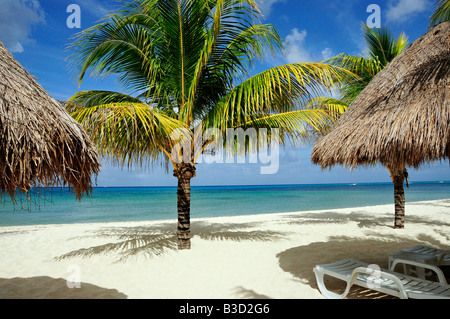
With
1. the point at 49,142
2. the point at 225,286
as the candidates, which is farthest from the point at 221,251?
the point at 49,142

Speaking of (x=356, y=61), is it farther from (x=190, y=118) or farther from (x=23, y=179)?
(x=23, y=179)

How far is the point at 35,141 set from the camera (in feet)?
7.06

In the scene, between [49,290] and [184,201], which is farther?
[184,201]

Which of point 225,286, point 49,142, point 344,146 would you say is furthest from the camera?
point 225,286

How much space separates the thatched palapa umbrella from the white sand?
179 cm

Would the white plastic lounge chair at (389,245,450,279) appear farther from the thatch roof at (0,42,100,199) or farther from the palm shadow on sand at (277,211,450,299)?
the thatch roof at (0,42,100,199)

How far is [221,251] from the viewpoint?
5.41 m

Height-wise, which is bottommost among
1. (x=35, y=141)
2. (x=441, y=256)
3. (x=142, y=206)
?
(x=142, y=206)

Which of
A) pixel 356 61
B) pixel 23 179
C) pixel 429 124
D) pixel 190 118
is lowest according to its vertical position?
pixel 23 179

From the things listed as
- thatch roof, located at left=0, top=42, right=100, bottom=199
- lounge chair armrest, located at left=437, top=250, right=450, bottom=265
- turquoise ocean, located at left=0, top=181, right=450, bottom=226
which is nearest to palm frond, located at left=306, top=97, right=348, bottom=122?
lounge chair armrest, located at left=437, top=250, right=450, bottom=265

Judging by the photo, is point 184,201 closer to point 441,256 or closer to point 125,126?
point 125,126

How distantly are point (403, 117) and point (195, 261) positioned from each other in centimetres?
390

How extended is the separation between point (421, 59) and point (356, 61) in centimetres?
455

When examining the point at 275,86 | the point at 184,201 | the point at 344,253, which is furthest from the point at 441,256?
the point at 184,201
